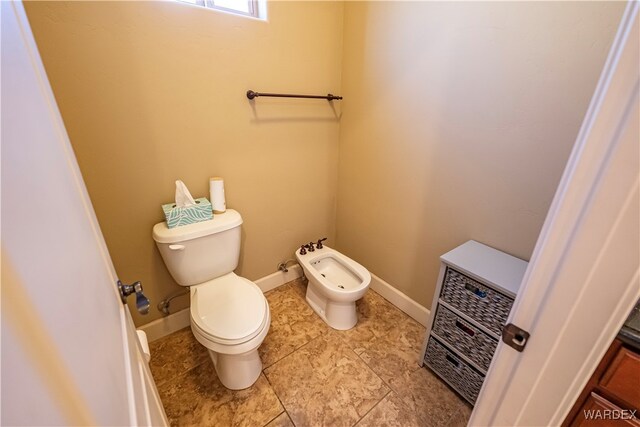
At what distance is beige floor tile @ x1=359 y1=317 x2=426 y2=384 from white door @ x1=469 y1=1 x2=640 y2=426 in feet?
3.21

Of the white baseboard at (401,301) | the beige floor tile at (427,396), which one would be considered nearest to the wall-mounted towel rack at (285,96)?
the white baseboard at (401,301)

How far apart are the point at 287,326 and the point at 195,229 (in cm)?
88

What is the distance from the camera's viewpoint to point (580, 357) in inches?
18.6

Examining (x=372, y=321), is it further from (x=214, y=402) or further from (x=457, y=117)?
(x=457, y=117)

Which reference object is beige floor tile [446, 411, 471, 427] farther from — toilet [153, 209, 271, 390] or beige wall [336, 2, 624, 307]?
toilet [153, 209, 271, 390]

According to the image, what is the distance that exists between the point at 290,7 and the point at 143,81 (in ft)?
3.02

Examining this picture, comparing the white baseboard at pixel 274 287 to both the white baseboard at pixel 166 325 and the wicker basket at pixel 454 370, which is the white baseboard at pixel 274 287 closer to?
the white baseboard at pixel 166 325

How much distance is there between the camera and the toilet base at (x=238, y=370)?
1.30 m

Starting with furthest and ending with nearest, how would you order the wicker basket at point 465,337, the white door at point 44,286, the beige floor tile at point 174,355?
the beige floor tile at point 174,355 < the wicker basket at point 465,337 < the white door at point 44,286

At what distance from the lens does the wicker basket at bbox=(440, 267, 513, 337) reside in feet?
3.49

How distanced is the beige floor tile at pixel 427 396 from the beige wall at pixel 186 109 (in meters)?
1.17

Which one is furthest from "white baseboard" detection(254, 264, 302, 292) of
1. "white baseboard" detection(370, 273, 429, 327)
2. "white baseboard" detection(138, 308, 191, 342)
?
"white baseboard" detection(370, 273, 429, 327)

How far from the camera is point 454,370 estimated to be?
51.6 inches

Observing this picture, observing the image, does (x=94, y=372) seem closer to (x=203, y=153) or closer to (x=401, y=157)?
(x=203, y=153)
